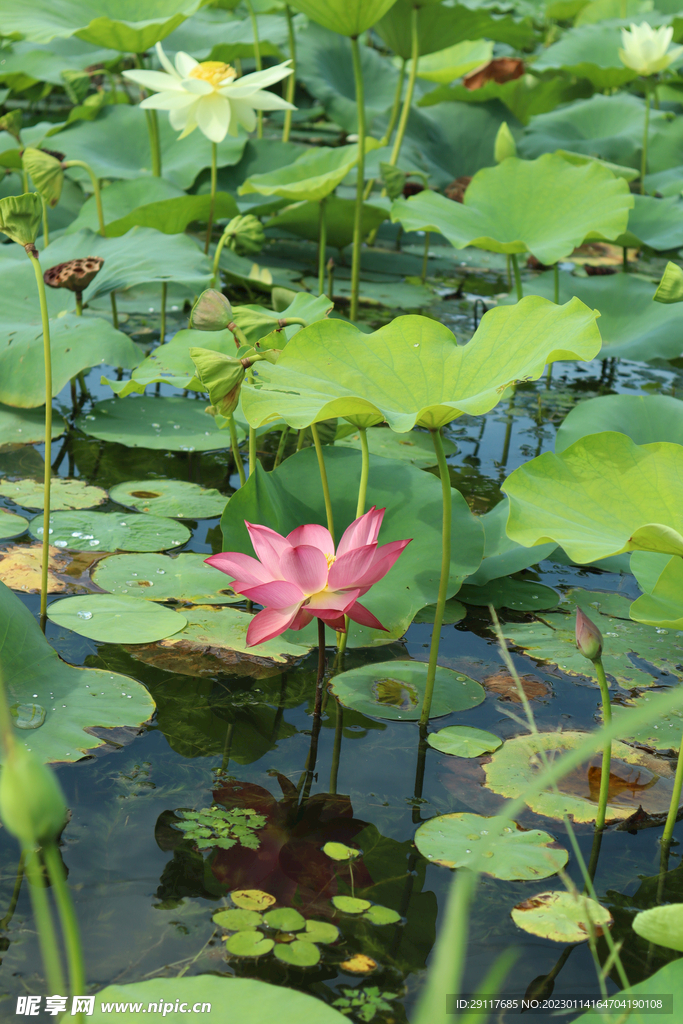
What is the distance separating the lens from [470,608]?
1583mm

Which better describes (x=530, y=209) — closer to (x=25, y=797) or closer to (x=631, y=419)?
(x=631, y=419)

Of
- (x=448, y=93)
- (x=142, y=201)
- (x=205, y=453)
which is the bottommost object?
(x=205, y=453)

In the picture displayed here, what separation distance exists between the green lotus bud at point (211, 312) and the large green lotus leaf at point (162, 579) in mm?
440

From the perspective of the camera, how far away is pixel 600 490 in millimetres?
1274

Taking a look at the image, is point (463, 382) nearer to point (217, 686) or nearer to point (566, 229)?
point (217, 686)

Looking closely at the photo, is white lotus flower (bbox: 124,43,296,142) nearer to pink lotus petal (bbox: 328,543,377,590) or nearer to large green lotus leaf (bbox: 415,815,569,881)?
pink lotus petal (bbox: 328,543,377,590)

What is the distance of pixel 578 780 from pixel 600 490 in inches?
17.2

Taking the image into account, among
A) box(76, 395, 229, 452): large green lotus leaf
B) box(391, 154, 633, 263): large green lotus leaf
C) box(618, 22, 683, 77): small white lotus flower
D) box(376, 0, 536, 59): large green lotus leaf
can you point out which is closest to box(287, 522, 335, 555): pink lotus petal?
box(76, 395, 229, 452): large green lotus leaf

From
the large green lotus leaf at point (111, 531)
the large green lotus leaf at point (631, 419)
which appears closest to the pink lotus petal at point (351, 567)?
the large green lotus leaf at point (111, 531)

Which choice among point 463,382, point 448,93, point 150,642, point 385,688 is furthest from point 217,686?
point 448,93

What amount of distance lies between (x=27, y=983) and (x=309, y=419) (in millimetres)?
748

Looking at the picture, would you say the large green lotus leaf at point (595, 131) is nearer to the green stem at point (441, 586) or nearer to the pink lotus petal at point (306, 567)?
the green stem at point (441, 586)

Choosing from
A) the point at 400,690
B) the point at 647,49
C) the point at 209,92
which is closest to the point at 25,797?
the point at 400,690

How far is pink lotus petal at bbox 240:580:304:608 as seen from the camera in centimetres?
112
